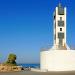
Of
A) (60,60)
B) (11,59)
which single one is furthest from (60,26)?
(11,59)

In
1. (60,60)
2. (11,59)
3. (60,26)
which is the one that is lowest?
(60,60)

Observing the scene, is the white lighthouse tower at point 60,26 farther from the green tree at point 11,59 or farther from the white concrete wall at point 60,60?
the green tree at point 11,59

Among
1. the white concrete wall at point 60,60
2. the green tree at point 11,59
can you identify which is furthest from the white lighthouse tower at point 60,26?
the green tree at point 11,59

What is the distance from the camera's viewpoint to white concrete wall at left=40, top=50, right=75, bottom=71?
1596 inches

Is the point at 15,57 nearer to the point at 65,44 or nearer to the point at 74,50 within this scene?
the point at 65,44

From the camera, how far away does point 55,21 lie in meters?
50.9

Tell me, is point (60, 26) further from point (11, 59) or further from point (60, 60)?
point (11, 59)

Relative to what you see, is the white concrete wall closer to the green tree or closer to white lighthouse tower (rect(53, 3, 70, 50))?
white lighthouse tower (rect(53, 3, 70, 50))

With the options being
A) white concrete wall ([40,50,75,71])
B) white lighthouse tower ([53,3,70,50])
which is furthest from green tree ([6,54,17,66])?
white concrete wall ([40,50,75,71])

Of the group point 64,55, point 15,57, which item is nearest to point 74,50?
point 64,55

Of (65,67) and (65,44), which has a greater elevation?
(65,44)

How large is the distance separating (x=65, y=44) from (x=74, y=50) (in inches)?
358

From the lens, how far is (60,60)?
4091 centimetres

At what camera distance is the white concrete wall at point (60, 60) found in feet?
133
